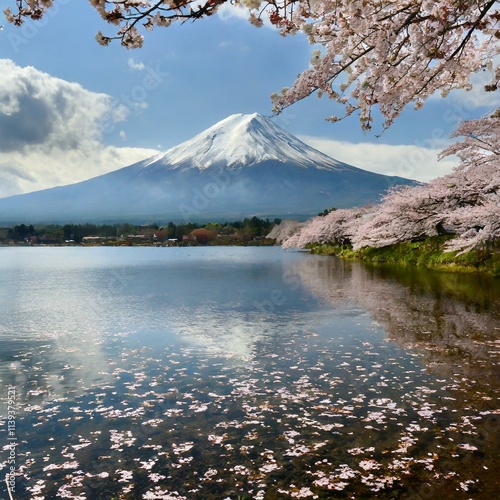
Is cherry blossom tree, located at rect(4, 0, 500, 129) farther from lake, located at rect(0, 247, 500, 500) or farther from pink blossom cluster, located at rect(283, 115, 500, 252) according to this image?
pink blossom cluster, located at rect(283, 115, 500, 252)

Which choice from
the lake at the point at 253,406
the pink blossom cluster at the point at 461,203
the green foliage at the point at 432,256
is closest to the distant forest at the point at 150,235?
the green foliage at the point at 432,256

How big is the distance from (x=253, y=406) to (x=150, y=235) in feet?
409

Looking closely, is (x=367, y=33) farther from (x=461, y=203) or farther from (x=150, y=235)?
(x=150, y=235)

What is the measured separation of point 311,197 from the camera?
183m

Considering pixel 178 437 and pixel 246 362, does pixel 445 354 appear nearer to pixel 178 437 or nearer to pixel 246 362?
pixel 246 362

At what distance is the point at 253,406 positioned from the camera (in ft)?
18.8

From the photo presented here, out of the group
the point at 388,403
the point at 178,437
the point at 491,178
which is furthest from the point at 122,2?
the point at 491,178

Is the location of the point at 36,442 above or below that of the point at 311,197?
below

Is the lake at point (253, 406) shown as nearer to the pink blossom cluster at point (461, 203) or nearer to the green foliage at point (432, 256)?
the pink blossom cluster at point (461, 203)

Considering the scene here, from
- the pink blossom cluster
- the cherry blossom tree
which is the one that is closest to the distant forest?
the pink blossom cluster

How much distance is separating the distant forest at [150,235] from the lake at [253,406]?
315ft

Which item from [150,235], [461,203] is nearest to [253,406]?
[461,203]

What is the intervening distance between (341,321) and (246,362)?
167 inches

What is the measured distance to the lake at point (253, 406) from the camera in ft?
13.0
